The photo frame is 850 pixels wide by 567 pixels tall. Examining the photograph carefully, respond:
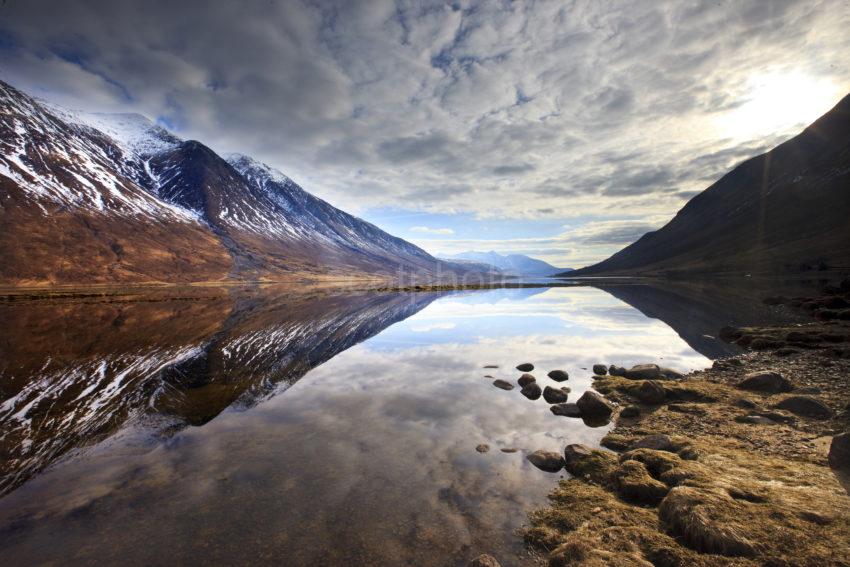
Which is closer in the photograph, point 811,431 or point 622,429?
point 811,431

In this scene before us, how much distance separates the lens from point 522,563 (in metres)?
7.51

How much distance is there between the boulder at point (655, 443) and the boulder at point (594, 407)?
2.97m

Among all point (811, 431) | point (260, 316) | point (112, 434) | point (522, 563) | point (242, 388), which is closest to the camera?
point (522, 563)

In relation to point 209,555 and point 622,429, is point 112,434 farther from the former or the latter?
point 622,429

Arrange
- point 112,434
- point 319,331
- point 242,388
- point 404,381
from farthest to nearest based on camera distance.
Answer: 1. point 319,331
2. point 404,381
3. point 242,388
4. point 112,434

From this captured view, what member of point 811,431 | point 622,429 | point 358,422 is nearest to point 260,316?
point 358,422

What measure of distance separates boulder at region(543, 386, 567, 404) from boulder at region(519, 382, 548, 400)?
0.38 m

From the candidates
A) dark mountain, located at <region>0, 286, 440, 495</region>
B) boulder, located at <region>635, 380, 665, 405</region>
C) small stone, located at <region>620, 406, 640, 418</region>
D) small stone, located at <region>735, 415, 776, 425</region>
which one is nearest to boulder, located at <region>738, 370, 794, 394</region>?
small stone, located at <region>735, 415, 776, 425</region>

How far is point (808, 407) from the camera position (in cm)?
1331

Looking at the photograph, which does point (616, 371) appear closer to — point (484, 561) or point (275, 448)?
point (484, 561)

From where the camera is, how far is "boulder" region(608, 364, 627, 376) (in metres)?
20.9

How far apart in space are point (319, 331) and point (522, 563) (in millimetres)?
32165

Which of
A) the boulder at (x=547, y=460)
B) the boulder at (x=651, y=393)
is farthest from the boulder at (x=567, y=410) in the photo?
the boulder at (x=547, y=460)

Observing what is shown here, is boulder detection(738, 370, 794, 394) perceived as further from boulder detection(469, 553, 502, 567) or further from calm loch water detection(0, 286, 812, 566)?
boulder detection(469, 553, 502, 567)
